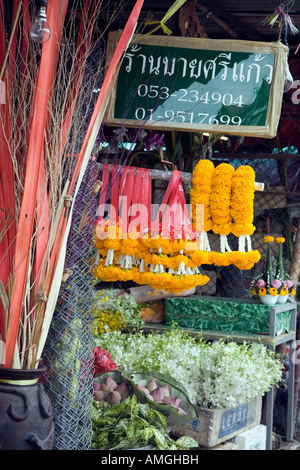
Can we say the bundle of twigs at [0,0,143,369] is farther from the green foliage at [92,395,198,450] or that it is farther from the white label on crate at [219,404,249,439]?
the white label on crate at [219,404,249,439]

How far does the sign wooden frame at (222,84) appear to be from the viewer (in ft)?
9.05

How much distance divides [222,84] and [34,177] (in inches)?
51.4

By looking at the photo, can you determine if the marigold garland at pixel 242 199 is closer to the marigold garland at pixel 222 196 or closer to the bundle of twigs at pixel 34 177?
the marigold garland at pixel 222 196

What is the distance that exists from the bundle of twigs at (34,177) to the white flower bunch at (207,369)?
4.46 ft

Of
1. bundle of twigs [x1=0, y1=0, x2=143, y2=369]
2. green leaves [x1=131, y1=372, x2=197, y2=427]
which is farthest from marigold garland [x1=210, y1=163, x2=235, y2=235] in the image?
bundle of twigs [x1=0, y1=0, x2=143, y2=369]

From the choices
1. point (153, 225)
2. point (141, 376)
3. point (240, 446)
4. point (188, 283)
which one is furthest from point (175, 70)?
point (240, 446)

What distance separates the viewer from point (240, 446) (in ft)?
11.2

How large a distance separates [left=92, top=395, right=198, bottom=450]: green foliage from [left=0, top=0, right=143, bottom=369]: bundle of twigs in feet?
2.34

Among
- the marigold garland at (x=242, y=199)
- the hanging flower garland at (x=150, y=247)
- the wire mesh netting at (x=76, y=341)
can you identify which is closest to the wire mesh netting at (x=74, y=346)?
the wire mesh netting at (x=76, y=341)

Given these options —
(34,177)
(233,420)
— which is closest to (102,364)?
(233,420)

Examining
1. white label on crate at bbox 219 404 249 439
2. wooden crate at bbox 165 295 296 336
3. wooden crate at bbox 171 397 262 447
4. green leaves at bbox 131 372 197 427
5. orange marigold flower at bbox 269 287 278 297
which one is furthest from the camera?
orange marigold flower at bbox 269 287 278 297

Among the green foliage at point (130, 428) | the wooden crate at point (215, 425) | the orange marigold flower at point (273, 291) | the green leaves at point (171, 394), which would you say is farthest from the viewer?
the orange marigold flower at point (273, 291)

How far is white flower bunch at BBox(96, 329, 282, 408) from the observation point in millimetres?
3268
